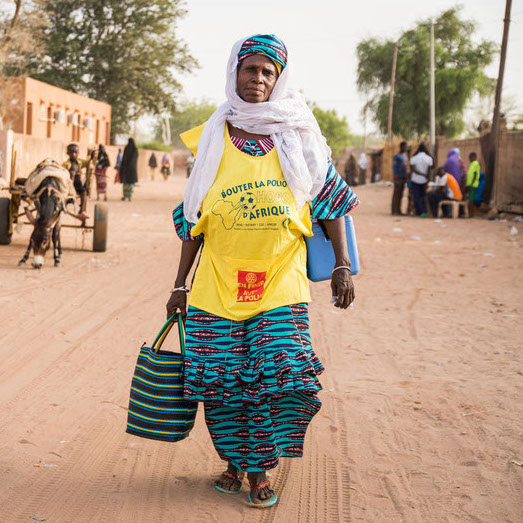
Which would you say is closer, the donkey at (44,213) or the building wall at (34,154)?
the donkey at (44,213)

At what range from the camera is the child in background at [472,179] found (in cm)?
1984

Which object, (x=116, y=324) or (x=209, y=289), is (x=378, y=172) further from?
(x=209, y=289)

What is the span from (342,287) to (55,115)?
31.3m

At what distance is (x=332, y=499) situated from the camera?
3.41 m

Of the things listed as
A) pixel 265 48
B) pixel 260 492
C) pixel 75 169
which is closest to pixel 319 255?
pixel 265 48

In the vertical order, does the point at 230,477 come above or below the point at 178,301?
below

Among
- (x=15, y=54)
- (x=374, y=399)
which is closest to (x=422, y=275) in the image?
(x=374, y=399)

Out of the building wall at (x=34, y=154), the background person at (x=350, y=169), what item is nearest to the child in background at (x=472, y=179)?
the building wall at (x=34, y=154)

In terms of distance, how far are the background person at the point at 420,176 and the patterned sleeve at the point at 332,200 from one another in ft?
52.0

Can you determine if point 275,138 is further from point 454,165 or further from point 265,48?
point 454,165

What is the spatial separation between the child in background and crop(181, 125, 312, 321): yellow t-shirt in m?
17.5

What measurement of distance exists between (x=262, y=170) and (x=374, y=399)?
2226 millimetres

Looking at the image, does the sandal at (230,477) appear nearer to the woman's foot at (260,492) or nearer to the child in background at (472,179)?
the woman's foot at (260,492)

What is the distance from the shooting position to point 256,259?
125 inches
